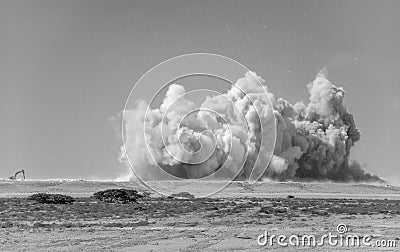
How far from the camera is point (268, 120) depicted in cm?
11331

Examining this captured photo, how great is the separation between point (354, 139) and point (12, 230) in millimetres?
105093

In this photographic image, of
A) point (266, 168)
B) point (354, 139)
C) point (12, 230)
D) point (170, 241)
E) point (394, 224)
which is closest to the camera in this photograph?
point (170, 241)

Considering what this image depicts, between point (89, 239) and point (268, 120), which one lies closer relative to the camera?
point (89, 239)

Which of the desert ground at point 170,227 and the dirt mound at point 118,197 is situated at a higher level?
the dirt mound at point 118,197

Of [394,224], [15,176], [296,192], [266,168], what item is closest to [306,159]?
[266,168]

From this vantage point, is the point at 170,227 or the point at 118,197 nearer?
the point at 170,227

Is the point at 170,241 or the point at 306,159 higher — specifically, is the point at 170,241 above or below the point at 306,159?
below

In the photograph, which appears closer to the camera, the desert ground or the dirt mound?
the desert ground

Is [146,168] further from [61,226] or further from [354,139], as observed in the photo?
[61,226]

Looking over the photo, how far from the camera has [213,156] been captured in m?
115

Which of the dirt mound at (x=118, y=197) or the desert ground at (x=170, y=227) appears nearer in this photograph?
the desert ground at (x=170, y=227)

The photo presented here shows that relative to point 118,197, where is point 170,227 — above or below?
below

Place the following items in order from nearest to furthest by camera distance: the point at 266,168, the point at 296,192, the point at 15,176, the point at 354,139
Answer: the point at 296,192 → the point at 15,176 → the point at 266,168 → the point at 354,139

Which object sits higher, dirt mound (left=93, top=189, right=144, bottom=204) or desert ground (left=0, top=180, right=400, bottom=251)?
dirt mound (left=93, top=189, right=144, bottom=204)
